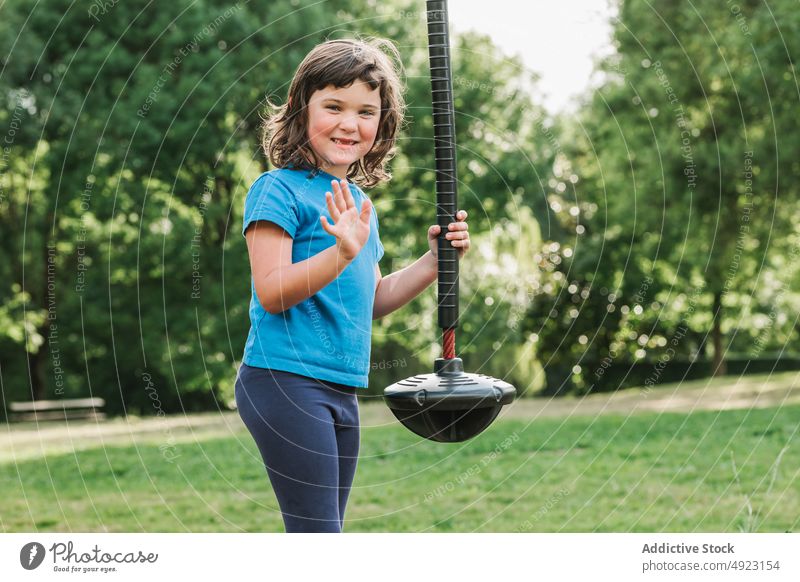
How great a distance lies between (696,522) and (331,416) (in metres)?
4.89

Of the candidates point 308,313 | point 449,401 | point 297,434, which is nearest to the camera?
point 449,401

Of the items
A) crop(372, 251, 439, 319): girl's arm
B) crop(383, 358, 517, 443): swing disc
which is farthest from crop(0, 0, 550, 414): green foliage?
crop(383, 358, 517, 443): swing disc

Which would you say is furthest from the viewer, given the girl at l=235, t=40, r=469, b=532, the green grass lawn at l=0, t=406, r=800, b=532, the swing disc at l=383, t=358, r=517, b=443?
the green grass lawn at l=0, t=406, r=800, b=532

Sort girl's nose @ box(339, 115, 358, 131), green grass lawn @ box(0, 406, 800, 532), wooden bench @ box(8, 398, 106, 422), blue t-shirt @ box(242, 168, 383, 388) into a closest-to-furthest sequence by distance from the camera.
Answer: blue t-shirt @ box(242, 168, 383, 388), girl's nose @ box(339, 115, 358, 131), green grass lawn @ box(0, 406, 800, 532), wooden bench @ box(8, 398, 106, 422)

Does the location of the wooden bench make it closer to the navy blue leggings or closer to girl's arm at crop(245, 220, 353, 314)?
the navy blue leggings

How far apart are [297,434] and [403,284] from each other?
86cm

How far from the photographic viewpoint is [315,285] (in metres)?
3.10

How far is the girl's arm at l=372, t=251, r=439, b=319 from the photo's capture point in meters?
3.73

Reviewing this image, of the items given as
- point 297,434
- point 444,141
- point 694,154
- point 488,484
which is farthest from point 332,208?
point 694,154

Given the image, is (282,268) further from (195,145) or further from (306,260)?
(195,145)

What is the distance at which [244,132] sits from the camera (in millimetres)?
21781

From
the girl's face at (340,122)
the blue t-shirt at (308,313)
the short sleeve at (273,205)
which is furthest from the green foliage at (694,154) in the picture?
the short sleeve at (273,205)

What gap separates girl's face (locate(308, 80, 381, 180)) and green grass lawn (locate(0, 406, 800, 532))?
14.2 ft

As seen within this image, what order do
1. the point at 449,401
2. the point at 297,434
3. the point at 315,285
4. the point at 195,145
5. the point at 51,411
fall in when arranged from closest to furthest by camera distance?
the point at 449,401 < the point at 315,285 < the point at 297,434 < the point at 195,145 < the point at 51,411
